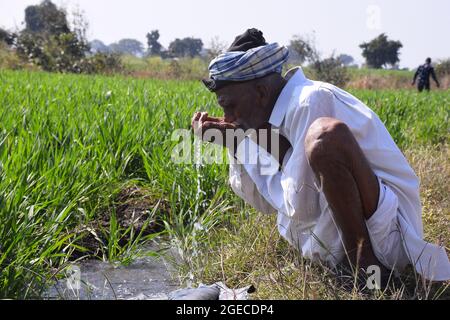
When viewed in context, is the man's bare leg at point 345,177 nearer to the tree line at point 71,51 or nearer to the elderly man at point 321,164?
the elderly man at point 321,164

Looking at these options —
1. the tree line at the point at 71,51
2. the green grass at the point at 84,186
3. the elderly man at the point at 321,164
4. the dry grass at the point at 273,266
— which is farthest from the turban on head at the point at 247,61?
the tree line at the point at 71,51

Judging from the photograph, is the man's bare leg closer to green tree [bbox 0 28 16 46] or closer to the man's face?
the man's face

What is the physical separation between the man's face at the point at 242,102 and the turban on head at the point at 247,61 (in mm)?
25

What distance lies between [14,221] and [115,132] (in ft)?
5.19

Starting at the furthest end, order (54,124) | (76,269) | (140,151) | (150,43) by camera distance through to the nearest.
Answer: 1. (150,43)
2. (54,124)
3. (140,151)
4. (76,269)

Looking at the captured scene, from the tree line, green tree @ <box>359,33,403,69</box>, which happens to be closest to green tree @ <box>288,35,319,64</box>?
the tree line

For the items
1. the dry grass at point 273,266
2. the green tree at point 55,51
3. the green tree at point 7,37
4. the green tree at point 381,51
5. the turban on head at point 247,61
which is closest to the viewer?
the dry grass at point 273,266

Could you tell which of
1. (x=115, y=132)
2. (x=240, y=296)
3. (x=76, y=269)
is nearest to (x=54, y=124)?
(x=115, y=132)

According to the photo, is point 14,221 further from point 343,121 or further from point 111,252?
point 343,121

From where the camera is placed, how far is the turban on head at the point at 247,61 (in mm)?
1985

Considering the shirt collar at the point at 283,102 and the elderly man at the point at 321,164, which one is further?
the shirt collar at the point at 283,102

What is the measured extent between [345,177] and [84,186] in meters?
1.37

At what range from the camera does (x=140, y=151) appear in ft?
10.8

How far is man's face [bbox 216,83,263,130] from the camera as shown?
2.03 m
